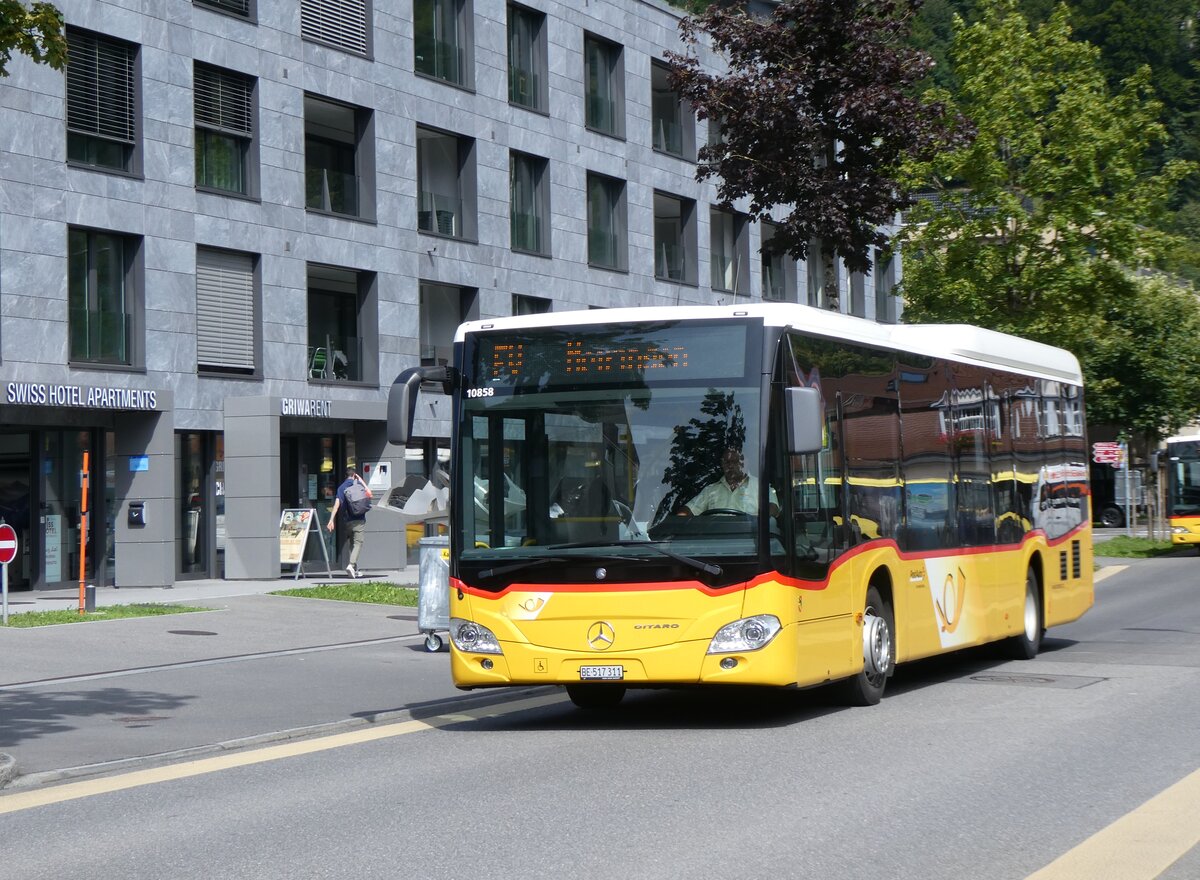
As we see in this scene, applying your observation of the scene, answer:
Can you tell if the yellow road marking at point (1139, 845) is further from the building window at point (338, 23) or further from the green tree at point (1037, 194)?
the building window at point (338, 23)

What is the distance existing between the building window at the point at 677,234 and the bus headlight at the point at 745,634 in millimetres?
32163

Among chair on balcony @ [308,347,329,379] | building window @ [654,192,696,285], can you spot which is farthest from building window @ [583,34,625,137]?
chair on balcony @ [308,347,329,379]

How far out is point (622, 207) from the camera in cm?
3978

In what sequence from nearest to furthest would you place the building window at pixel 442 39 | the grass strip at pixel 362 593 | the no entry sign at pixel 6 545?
the no entry sign at pixel 6 545 → the grass strip at pixel 362 593 → the building window at pixel 442 39

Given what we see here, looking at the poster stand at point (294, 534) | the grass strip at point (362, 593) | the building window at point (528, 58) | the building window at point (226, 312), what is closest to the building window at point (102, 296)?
the building window at point (226, 312)

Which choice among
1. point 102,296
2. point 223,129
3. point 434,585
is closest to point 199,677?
point 434,585

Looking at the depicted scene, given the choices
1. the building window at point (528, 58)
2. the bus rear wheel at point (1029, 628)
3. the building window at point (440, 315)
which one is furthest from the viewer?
the building window at point (528, 58)

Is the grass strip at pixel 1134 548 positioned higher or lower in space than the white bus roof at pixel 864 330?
lower

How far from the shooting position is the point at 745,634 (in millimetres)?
10469

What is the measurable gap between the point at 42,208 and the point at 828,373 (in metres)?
17.4

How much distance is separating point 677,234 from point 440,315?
1028 cm

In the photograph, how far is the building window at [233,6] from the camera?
94.9ft

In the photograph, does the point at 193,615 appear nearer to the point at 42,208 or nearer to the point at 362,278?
the point at 42,208

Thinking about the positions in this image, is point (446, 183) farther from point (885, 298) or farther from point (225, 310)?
point (885, 298)
